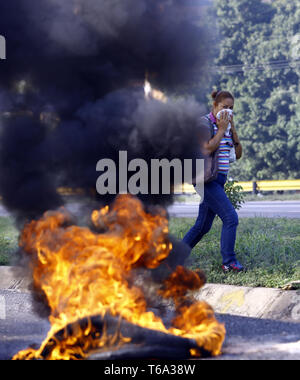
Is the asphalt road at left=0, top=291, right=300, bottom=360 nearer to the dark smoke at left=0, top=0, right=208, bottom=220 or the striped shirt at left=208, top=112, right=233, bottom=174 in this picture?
the dark smoke at left=0, top=0, right=208, bottom=220

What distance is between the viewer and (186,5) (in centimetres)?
502

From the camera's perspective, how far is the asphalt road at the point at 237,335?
165 inches

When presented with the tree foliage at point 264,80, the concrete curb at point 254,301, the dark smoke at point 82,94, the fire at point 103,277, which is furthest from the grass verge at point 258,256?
the tree foliage at point 264,80

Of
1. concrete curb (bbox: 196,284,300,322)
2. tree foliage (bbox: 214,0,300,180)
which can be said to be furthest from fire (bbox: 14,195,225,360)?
tree foliage (bbox: 214,0,300,180)

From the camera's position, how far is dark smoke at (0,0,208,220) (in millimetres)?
4684

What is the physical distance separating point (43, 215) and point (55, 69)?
102 centimetres

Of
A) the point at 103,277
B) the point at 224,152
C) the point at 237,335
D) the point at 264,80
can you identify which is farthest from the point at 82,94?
the point at 264,80

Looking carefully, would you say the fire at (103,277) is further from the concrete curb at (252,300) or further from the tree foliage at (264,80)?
the tree foliage at (264,80)

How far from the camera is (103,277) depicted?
Result: 4.17 meters

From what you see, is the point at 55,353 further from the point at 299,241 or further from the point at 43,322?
the point at 299,241

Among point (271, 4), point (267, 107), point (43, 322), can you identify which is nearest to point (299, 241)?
point (43, 322)

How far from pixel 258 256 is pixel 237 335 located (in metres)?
2.30

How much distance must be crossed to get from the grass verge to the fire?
3.48ft

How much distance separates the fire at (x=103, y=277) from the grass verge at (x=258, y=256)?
106 cm
